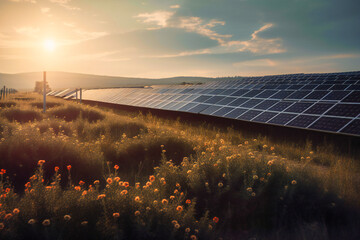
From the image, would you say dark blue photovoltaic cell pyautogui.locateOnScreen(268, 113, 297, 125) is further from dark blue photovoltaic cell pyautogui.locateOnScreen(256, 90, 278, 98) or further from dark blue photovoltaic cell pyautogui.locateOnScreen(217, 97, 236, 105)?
dark blue photovoltaic cell pyautogui.locateOnScreen(217, 97, 236, 105)

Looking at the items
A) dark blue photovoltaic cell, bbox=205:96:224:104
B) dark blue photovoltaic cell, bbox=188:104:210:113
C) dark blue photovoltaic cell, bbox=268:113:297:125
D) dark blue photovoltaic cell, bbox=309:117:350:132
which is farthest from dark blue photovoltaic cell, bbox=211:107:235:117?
dark blue photovoltaic cell, bbox=309:117:350:132

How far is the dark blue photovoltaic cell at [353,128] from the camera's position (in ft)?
29.8

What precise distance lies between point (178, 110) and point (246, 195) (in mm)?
12614

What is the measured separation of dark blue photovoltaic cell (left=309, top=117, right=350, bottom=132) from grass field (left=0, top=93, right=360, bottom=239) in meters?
1.46

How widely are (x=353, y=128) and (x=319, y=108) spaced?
254 cm

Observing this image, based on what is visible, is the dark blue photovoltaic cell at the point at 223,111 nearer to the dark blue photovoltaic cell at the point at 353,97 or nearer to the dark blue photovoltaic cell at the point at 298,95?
the dark blue photovoltaic cell at the point at 298,95

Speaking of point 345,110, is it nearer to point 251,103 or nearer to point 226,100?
point 251,103

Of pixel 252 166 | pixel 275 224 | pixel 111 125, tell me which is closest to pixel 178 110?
pixel 111 125

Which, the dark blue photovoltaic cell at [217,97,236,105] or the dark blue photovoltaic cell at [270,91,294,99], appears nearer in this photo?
the dark blue photovoltaic cell at [270,91,294,99]

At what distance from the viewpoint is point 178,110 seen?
17312 millimetres

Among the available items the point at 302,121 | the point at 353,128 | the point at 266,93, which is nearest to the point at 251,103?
the point at 266,93

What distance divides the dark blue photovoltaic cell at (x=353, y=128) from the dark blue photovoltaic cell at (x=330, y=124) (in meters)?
0.20

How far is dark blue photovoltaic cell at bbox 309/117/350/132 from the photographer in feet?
31.9

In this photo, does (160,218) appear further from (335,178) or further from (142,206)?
(335,178)
